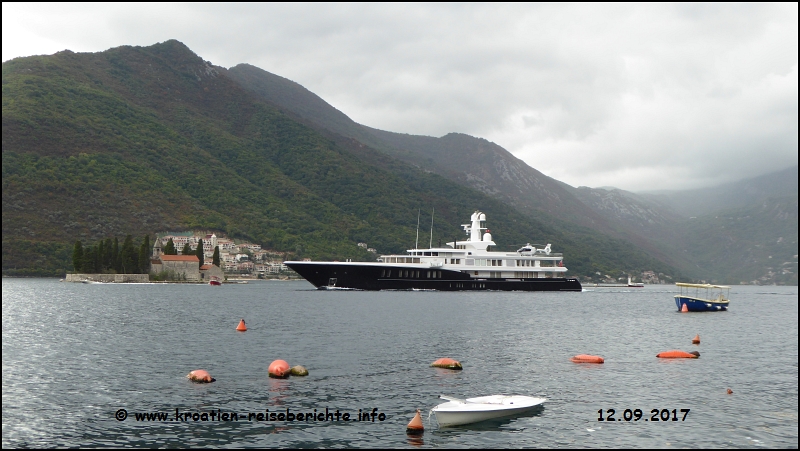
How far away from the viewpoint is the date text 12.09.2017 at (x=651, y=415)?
Answer: 84.4 ft

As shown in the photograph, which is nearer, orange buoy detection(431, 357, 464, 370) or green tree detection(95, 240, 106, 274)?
orange buoy detection(431, 357, 464, 370)

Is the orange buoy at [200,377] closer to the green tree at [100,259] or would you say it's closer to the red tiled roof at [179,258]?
the green tree at [100,259]

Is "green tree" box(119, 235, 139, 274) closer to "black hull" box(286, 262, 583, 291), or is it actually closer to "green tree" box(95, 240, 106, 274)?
"green tree" box(95, 240, 106, 274)

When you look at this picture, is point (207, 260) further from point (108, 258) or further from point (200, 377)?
point (200, 377)

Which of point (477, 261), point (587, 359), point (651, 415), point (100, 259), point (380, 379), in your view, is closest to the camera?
point (651, 415)

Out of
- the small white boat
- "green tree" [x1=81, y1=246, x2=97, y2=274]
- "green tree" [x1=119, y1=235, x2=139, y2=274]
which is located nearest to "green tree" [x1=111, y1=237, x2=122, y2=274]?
"green tree" [x1=119, y1=235, x2=139, y2=274]

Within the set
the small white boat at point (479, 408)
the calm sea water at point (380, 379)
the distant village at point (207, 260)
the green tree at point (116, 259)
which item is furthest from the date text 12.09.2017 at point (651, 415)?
the distant village at point (207, 260)

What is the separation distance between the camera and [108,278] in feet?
457

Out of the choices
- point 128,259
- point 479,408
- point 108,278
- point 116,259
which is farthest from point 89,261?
point 479,408

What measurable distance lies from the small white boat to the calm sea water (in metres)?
0.43

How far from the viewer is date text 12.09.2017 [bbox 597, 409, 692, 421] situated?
25734 millimetres

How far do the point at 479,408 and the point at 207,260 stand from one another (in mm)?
167005

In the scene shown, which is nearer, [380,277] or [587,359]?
[587,359]

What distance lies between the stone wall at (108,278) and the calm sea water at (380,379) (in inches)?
3062
